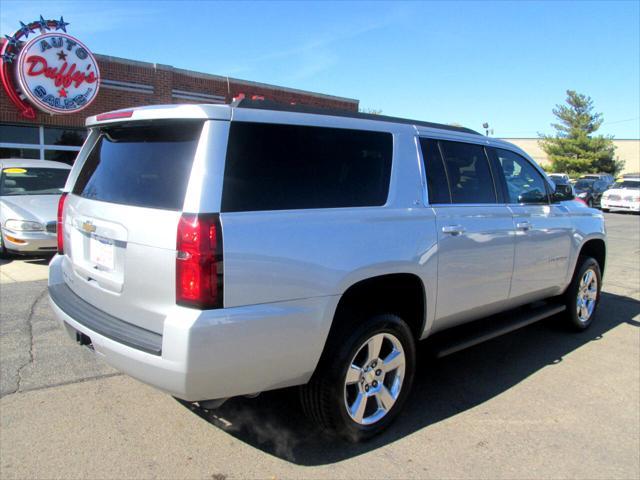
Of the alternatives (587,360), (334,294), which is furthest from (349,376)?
(587,360)

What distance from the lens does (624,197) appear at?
24625 millimetres

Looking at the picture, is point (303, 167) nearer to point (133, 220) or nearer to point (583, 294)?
point (133, 220)

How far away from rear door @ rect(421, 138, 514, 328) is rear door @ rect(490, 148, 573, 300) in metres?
0.19

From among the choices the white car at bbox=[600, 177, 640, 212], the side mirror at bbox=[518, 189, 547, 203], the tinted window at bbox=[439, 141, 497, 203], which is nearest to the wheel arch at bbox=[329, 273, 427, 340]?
the tinted window at bbox=[439, 141, 497, 203]

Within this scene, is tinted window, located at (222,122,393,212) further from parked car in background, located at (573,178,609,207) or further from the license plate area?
parked car in background, located at (573,178,609,207)

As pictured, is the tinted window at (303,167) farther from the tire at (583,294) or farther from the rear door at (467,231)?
the tire at (583,294)

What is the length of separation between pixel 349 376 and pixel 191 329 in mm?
1095

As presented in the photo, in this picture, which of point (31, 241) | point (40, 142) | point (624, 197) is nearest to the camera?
point (31, 241)

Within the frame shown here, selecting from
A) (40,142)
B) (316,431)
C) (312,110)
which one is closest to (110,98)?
(40,142)

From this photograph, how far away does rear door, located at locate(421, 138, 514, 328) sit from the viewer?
11.7ft

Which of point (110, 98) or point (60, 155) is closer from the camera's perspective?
point (60, 155)

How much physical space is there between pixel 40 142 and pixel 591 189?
26.9m

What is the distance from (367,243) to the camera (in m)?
2.99

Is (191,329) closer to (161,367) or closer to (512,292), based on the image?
(161,367)
